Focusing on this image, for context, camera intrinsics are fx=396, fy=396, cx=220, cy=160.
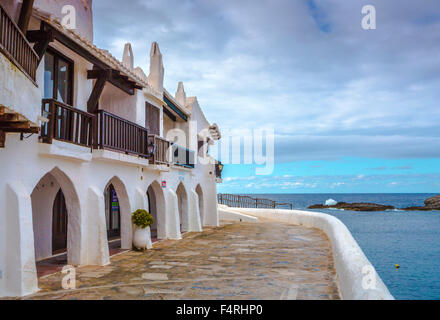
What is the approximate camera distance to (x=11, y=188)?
798 centimetres

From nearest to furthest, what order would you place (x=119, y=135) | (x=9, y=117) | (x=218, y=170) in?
(x=9, y=117), (x=119, y=135), (x=218, y=170)

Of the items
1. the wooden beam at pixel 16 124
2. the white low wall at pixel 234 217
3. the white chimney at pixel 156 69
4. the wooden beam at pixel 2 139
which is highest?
the white chimney at pixel 156 69

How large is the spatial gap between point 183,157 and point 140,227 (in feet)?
21.6

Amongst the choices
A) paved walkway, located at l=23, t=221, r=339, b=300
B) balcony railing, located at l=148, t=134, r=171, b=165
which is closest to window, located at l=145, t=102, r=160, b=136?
balcony railing, located at l=148, t=134, r=171, b=165

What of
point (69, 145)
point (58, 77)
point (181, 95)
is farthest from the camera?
point (181, 95)

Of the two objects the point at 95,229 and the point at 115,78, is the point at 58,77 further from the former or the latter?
the point at 95,229

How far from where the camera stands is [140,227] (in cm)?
1383

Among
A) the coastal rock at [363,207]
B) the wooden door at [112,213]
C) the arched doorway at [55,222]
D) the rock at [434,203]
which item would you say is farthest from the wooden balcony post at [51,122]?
the rock at [434,203]

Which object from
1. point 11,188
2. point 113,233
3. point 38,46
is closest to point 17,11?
point 38,46

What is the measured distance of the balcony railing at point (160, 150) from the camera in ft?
50.2

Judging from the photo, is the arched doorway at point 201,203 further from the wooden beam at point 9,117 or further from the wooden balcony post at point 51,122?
the wooden beam at point 9,117

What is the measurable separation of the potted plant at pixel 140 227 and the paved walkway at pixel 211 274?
15.5 inches

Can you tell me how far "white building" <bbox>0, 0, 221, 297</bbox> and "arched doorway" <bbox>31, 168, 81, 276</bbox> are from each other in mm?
31

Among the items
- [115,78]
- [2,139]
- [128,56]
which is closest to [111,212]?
[128,56]
